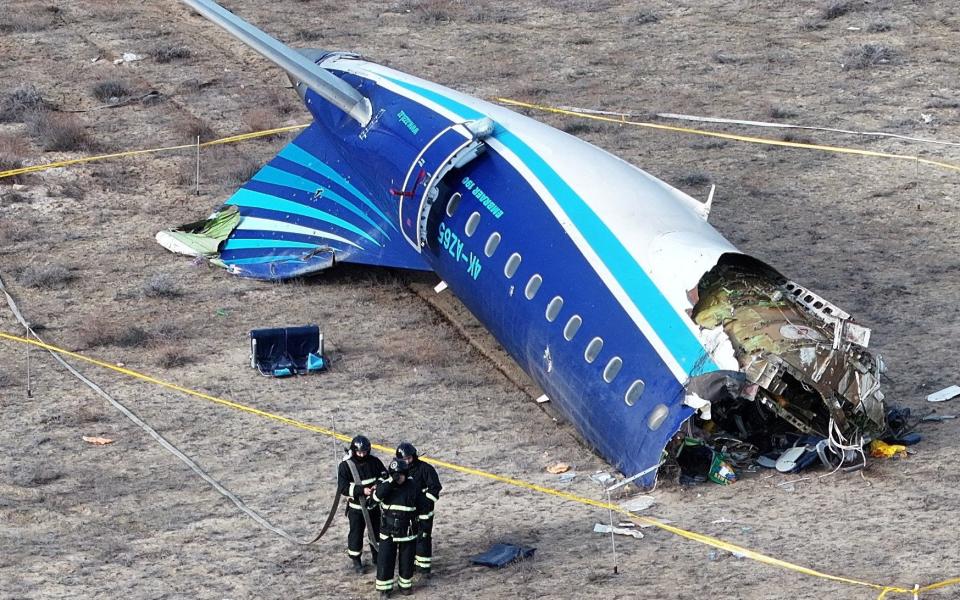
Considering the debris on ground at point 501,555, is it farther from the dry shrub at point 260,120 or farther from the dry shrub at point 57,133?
the dry shrub at point 57,133

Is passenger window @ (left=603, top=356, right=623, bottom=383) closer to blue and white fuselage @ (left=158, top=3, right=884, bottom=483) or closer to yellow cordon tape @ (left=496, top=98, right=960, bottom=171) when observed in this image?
blue and white fuselage @ (left=158, top=3, right=884, bottom=483)

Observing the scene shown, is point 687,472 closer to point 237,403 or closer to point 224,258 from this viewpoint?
point 237,403

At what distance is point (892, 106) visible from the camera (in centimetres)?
4019

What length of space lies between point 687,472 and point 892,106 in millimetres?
19813

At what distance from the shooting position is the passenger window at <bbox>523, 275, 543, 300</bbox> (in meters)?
25.5

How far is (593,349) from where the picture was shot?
2405cm

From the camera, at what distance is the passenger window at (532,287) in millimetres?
25469

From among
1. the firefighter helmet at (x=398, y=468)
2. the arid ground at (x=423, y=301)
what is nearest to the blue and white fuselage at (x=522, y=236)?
the arid ground at (x=423, y=301)

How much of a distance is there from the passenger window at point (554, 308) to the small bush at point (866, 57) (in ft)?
67.5

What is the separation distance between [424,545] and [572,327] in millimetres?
5379

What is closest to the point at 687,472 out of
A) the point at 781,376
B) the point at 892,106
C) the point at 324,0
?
the point at 781,376

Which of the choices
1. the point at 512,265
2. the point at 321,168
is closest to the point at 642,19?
the point at 321,168

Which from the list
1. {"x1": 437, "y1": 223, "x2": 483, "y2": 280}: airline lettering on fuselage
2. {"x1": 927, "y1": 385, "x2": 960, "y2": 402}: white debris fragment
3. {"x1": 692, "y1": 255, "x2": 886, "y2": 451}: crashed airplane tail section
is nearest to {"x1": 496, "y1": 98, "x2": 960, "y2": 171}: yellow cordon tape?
{"x1": 927, "y1": 385, "x2": 960, "y2": 402}: white debris fragment

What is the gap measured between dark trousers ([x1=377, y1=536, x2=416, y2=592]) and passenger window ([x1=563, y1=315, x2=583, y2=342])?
552 cm
